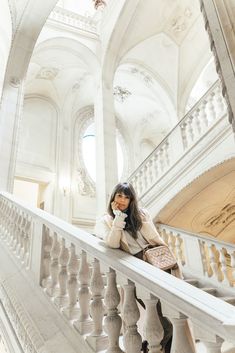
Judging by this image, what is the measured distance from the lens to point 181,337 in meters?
1.17

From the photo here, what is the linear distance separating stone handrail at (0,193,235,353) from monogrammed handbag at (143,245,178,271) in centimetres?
22

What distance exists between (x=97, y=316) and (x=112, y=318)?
18cm

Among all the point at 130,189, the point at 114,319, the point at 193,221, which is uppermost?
the point at 193,221

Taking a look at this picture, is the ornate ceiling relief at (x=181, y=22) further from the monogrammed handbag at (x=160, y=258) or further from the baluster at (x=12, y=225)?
the monogrammed handbag at (x=160, y=258)

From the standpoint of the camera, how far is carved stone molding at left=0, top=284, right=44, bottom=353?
1943 millimetres

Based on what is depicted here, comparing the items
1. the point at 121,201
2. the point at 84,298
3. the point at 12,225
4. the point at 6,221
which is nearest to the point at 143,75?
the point at 6,221

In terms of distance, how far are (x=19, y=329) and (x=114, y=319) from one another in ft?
3.63

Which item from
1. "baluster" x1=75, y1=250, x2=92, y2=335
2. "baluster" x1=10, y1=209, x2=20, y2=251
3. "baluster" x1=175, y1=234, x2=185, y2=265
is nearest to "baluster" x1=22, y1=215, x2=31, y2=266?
"baluster" x1=10, y1=209, x2=20, y2=251

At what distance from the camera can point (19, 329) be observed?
224 cm

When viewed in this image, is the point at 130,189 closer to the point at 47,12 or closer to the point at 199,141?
the point at 199,141

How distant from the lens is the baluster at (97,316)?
1.65 meters

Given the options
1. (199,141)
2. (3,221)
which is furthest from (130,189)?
(199,141)

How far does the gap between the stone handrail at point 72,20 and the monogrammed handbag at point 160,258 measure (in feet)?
31.1

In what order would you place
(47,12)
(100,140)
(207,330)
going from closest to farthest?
1. (207,330)
2. (47,12)
3. (100,140)
